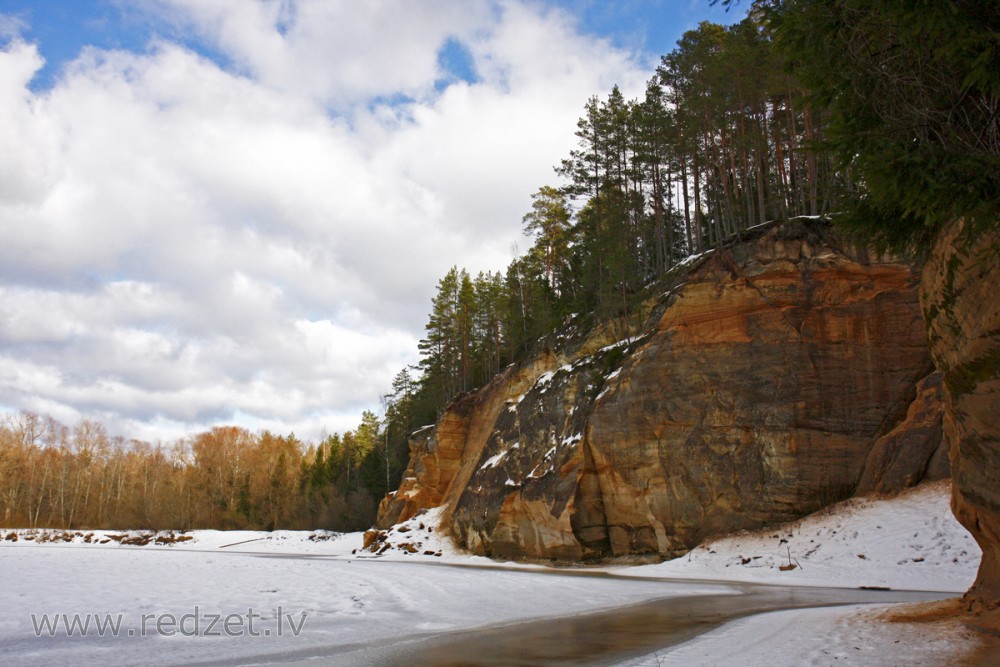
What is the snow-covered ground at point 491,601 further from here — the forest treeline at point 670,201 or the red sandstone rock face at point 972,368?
the forest treeline at point 670,201

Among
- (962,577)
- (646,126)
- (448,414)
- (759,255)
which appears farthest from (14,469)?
(962,577)

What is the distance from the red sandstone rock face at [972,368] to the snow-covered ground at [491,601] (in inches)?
62.7

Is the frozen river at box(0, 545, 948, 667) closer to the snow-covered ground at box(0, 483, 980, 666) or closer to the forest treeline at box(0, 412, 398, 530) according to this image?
the snow-covered ground at box(0, 483, 980, 666)

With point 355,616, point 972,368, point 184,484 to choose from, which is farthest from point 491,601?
point 184,484

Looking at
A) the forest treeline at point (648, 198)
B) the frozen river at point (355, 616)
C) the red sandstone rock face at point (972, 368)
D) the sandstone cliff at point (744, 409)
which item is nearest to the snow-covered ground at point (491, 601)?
the frozen river at point (355, 616)

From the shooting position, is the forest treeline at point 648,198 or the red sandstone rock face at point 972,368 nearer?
the red sandstone rock face at point 972,368

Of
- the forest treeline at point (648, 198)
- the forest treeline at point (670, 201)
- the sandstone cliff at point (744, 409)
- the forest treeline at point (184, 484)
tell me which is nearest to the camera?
the forest treeline at point (670, 201)

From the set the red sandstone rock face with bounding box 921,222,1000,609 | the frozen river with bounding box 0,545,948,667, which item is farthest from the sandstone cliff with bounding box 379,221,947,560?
the red sandstone rock face with bounding box 921,222,1000,609

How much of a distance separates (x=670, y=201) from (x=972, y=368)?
3284 cm

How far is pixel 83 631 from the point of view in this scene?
8.38 meters

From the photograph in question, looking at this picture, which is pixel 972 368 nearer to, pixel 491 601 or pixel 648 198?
pixel 491 601

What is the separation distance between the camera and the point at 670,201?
3884 centimetres

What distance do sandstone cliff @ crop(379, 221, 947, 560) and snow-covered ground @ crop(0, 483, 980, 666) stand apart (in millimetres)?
1723

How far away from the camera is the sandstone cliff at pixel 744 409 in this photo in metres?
22.0
